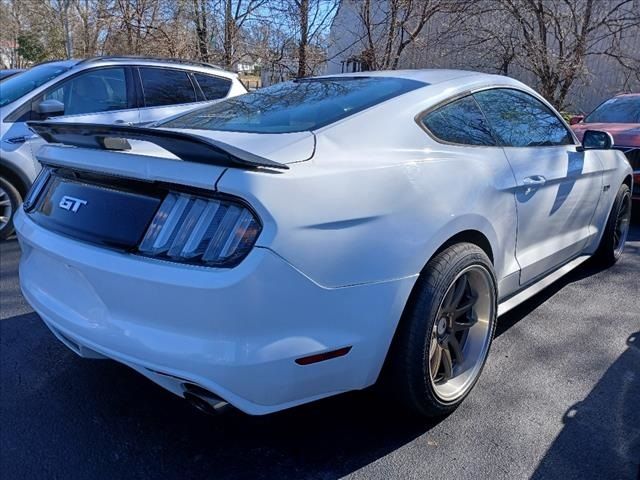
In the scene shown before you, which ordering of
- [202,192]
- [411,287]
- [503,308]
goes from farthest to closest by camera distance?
[503,308], [411,287], [202,192]

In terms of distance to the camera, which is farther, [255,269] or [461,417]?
[461,417]

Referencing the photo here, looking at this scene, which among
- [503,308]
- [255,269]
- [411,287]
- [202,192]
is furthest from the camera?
[503,308]

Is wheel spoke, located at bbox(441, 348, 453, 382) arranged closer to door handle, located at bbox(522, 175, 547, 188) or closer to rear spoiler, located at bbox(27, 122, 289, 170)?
door handle, located at bbox(522, 175, 547, 188)

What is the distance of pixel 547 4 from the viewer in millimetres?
12602

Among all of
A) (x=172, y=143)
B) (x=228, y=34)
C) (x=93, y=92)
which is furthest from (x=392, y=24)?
(x=172, y=143)

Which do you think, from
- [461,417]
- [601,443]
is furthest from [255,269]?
[601,443]

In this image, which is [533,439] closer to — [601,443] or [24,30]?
[601,443]

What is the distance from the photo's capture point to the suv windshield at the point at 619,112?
7617 mm

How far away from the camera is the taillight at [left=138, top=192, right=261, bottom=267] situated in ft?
6.24

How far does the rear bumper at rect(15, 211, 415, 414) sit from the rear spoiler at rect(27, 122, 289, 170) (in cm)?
32

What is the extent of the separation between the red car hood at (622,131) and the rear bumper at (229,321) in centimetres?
550

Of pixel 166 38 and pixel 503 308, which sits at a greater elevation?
pixel 166 38

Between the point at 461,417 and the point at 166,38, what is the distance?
454 inches

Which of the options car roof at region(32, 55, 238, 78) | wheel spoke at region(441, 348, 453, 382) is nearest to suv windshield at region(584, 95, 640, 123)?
car roof at region(32, 55, 238, 78)
